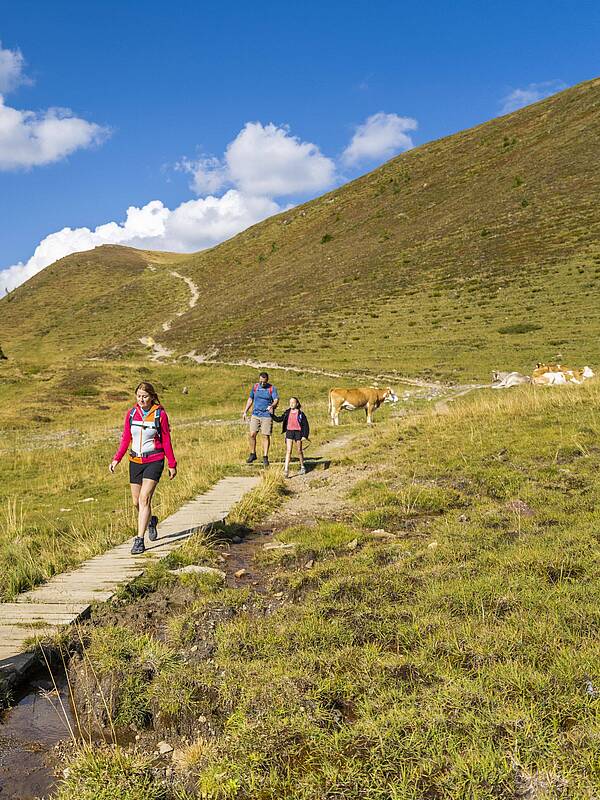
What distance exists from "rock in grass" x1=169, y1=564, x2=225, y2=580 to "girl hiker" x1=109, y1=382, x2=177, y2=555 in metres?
1.26

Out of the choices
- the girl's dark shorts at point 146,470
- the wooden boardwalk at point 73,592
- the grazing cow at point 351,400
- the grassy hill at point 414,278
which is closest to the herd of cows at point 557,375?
the grazing cow at point 351,400

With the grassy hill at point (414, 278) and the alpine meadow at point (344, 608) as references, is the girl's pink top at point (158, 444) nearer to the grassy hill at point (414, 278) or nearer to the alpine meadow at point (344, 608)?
the alpine meadow at point (344, 608)

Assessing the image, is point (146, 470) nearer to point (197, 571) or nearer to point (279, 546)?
point (197, 571)

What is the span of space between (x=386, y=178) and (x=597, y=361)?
2865 inches

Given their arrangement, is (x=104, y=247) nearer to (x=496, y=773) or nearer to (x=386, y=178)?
(x=386, y=178)

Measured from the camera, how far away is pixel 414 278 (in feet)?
182

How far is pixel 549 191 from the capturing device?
59.6 metres

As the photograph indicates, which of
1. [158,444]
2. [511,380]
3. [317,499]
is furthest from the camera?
[511,380]

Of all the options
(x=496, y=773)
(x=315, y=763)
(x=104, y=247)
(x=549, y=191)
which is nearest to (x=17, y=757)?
(x=315, y=763)

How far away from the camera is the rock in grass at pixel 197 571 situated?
6641 millimetres

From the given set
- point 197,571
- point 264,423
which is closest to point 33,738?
point 197,571

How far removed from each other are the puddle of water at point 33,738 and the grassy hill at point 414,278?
29.6m

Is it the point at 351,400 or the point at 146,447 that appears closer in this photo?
the point at 146,447

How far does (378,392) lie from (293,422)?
846 cm
